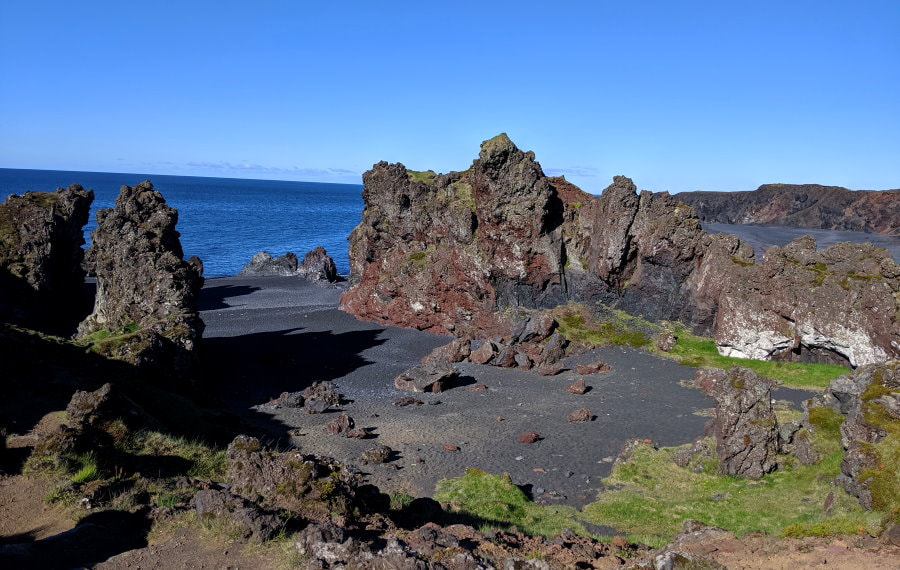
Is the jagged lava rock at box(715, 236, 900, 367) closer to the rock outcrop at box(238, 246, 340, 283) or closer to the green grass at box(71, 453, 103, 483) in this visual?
the green grass at box(71, 453, 103, 483)

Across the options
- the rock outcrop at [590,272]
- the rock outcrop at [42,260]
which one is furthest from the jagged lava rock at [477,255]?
the rock outcrop at [42,260]

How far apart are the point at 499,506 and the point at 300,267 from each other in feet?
212

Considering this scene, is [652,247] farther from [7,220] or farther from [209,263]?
[209,263]

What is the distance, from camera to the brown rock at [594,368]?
4166 centimetres

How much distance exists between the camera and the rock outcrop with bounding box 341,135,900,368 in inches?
1585

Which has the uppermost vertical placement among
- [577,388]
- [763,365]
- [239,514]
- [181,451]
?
[239,514]

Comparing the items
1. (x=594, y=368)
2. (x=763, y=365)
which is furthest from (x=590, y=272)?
(x=763, y=365)

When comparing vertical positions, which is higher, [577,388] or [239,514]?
[239,514]

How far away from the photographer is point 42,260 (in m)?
47.5

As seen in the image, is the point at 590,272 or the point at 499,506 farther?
the point at 590,272

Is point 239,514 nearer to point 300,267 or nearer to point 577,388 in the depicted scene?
point 577,388

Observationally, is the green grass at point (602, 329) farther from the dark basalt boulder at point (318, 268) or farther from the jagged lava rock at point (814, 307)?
the dark basalt boulder at point (318, 268)

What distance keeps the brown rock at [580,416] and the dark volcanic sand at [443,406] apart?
46cm

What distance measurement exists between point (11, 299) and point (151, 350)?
21.6 m
